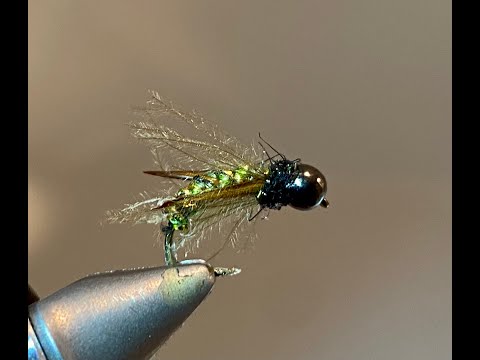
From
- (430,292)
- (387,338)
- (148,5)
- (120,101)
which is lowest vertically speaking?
(387,338)

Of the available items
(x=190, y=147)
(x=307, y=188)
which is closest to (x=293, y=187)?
(x=307, y=188)

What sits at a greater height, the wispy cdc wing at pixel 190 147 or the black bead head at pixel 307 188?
the wispy cdc wing at pixel 190 147

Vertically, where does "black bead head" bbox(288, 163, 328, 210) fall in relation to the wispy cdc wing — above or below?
below

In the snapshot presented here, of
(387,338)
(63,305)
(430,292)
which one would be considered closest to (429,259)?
(430,292)

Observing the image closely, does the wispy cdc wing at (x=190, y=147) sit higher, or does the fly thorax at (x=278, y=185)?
the wispy cdc wing at (x=190, y=147)

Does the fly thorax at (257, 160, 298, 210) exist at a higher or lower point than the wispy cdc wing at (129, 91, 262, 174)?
lower

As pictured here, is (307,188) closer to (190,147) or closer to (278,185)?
(278,185)
